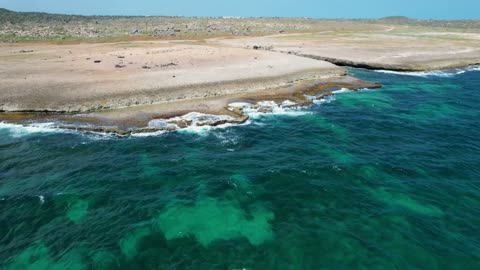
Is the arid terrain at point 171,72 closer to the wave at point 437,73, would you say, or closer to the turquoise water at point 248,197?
the wave at point 437,73

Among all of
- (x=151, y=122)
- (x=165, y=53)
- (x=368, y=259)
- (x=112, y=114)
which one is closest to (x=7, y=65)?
(x=165, y=53)

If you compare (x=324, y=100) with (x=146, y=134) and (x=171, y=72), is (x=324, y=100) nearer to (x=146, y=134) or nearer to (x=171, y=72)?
(x=171, y=72)

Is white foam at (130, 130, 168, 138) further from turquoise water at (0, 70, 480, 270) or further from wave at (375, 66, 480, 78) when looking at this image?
wave at (375, 66, 480, 78)

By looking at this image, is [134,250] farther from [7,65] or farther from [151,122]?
[7,65]

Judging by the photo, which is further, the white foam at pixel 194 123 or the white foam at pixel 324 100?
the white foam at pixel 324 100

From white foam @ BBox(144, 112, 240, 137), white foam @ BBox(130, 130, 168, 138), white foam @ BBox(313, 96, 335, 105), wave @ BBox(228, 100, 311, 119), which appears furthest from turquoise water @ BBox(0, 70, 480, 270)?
white foam @ BBox(313, 96, 335, 105)

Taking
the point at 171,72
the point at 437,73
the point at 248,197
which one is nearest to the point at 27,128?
the point at 171,72

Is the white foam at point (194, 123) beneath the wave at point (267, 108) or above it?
beneath

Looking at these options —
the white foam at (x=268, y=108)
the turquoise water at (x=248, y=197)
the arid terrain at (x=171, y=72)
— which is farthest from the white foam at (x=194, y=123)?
the white foam at (x=268, y=108)

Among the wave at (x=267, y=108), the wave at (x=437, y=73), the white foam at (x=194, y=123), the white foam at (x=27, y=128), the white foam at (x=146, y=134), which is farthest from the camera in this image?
the wave at (x=437, y=73)
